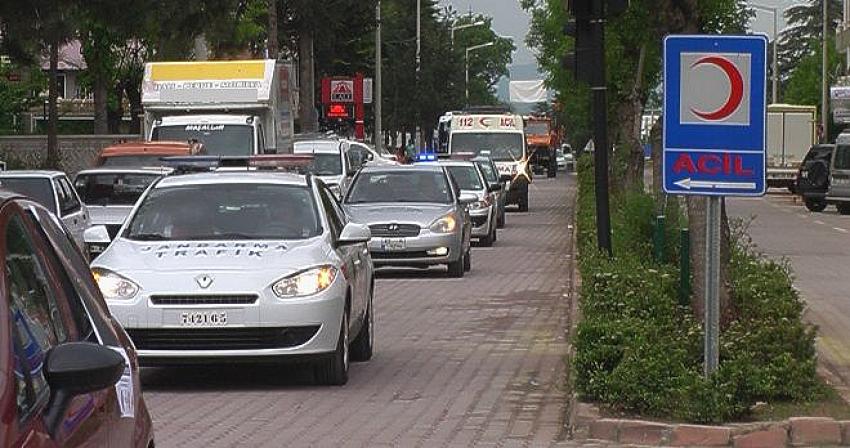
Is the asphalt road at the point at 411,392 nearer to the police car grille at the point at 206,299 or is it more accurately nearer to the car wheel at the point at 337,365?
the car wheel at the point at 337,365

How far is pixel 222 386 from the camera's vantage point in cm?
1308

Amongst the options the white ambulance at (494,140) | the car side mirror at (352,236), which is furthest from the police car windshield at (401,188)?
the white ambulance at (494,140)

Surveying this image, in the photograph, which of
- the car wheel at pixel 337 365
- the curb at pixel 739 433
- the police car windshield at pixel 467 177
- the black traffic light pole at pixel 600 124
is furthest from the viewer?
the police car windshield at pixel 467 177

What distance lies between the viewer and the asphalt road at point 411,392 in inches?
421

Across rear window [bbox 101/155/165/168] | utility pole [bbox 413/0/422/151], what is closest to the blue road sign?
rear window [bbox 101/155/165/168]

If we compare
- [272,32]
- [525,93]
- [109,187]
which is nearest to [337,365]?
[109,187]

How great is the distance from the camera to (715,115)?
35.3ft

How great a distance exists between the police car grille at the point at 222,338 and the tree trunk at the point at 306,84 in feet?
152

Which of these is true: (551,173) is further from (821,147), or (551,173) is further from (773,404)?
(773,404)

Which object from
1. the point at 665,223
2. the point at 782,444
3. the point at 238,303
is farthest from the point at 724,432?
the point at 665,223

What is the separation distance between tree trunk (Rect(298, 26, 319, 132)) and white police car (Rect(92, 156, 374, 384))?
1772 inches

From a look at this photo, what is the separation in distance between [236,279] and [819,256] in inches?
802

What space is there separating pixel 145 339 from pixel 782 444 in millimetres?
4619

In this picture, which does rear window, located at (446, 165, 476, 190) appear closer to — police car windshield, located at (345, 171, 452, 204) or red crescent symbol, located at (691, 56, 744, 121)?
police car windshield, located at (345, 171, 452, 204)
